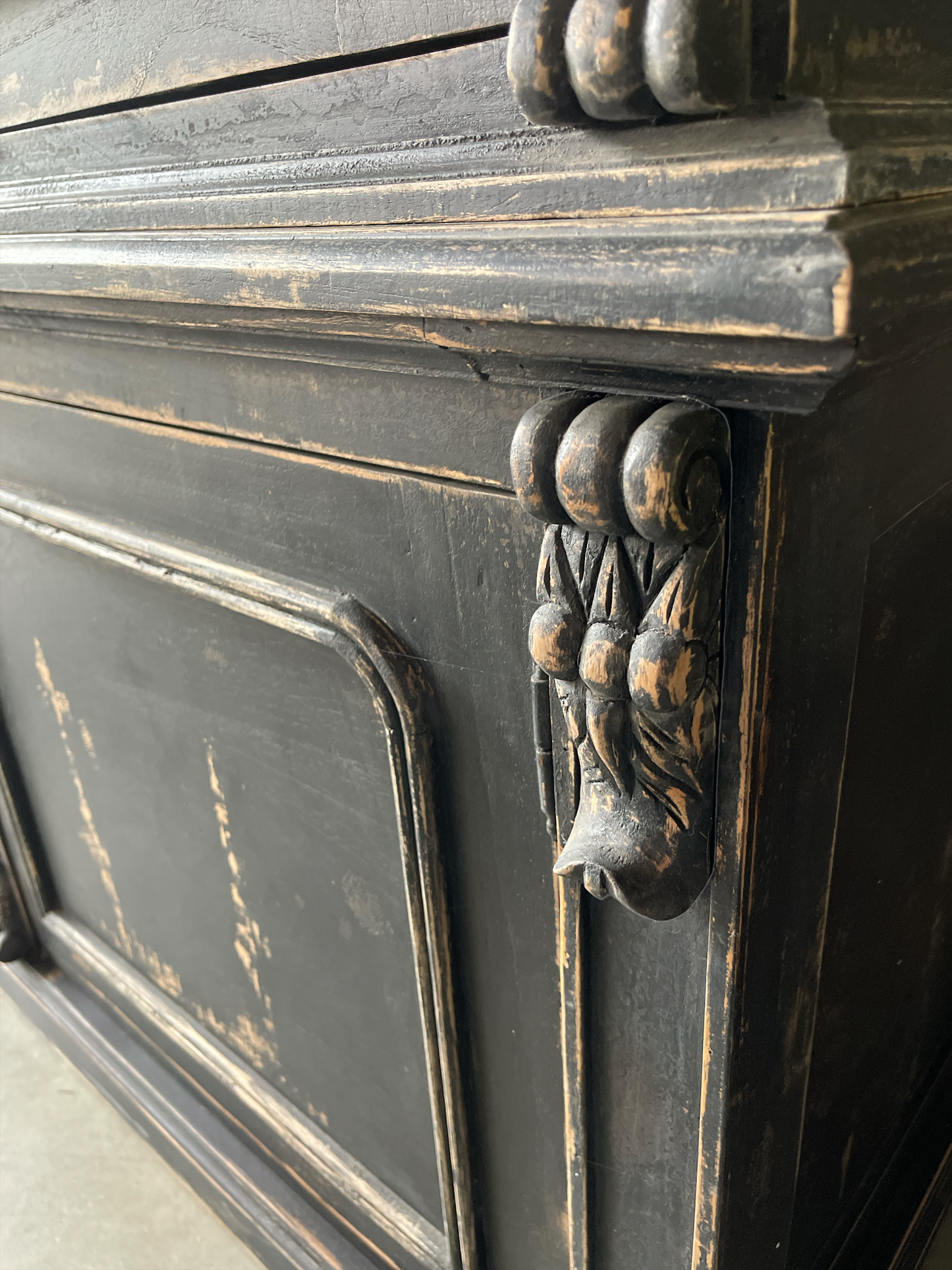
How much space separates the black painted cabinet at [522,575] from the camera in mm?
379

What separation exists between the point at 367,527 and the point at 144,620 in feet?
1.24

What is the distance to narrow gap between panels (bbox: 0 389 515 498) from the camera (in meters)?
0.56

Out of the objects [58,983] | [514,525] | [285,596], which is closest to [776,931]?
[514,525]

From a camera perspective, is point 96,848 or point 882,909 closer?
point 882,909

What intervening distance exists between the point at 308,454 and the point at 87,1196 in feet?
3.70

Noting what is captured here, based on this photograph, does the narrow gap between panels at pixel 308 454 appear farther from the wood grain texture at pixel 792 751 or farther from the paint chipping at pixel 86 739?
the paint chipping at pixel 86 739

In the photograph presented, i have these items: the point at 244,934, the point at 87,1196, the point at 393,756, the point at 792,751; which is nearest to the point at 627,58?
the point at 792,751

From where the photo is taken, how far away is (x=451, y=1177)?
0.82m

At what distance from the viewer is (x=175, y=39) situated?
1.94ft

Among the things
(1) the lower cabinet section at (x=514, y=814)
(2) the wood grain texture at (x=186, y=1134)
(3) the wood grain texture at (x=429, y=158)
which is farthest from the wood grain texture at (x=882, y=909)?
(2) the wood grain texture at (x=186, y=1134)

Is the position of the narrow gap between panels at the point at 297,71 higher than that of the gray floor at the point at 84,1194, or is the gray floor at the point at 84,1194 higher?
the narrow gap between panels at the point at 297,71

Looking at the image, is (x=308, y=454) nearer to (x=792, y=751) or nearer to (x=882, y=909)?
(x=792, y=751)

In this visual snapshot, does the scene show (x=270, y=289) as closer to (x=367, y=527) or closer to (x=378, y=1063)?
(x=367, y=527)

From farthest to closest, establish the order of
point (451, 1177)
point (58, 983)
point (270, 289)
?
1. point (58, 983)
2. point (451, 1177)
3. point (270, 289)
